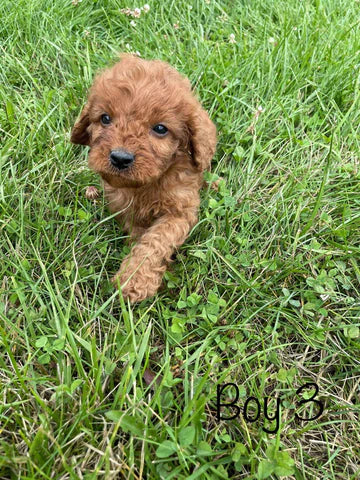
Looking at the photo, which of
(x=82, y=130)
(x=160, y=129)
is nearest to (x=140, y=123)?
(x=160, y=129)

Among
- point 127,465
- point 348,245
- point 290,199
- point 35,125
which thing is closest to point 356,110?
point 290,199

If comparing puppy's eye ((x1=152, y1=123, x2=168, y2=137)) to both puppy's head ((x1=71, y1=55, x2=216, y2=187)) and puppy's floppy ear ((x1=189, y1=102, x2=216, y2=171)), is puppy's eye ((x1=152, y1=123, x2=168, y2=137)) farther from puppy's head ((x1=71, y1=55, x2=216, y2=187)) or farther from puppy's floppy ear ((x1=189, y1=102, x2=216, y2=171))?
puppy's floppy ear ((x1=189, y1=102, x2=216, y2=171))

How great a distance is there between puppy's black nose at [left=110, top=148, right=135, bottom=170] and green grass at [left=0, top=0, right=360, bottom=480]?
1.29 feet

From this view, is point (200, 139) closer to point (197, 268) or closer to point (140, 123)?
point (140, 123)

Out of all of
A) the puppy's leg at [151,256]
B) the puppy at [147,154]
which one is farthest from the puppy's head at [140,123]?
the puppy's leg at [151,256]

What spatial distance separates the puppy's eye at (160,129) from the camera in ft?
6.74

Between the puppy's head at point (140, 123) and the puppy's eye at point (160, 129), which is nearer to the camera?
the puppy's head at point (140, 123)

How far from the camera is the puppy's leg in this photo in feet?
6.68

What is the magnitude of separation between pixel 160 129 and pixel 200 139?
0.83 ft

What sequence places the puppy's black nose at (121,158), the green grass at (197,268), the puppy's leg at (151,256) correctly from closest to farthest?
the green grass at (197,268) → the puppy's black nose at (121,158) → the puppy's leg at (151,256)

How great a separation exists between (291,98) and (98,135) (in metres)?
1.56

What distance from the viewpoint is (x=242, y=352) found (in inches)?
77.2

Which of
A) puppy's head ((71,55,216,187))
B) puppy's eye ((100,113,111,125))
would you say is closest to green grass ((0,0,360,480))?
puppy's head ((71,55,216,187))

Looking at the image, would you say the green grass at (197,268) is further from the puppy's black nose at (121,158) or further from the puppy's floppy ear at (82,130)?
the puppy's black nose at (121,158)
